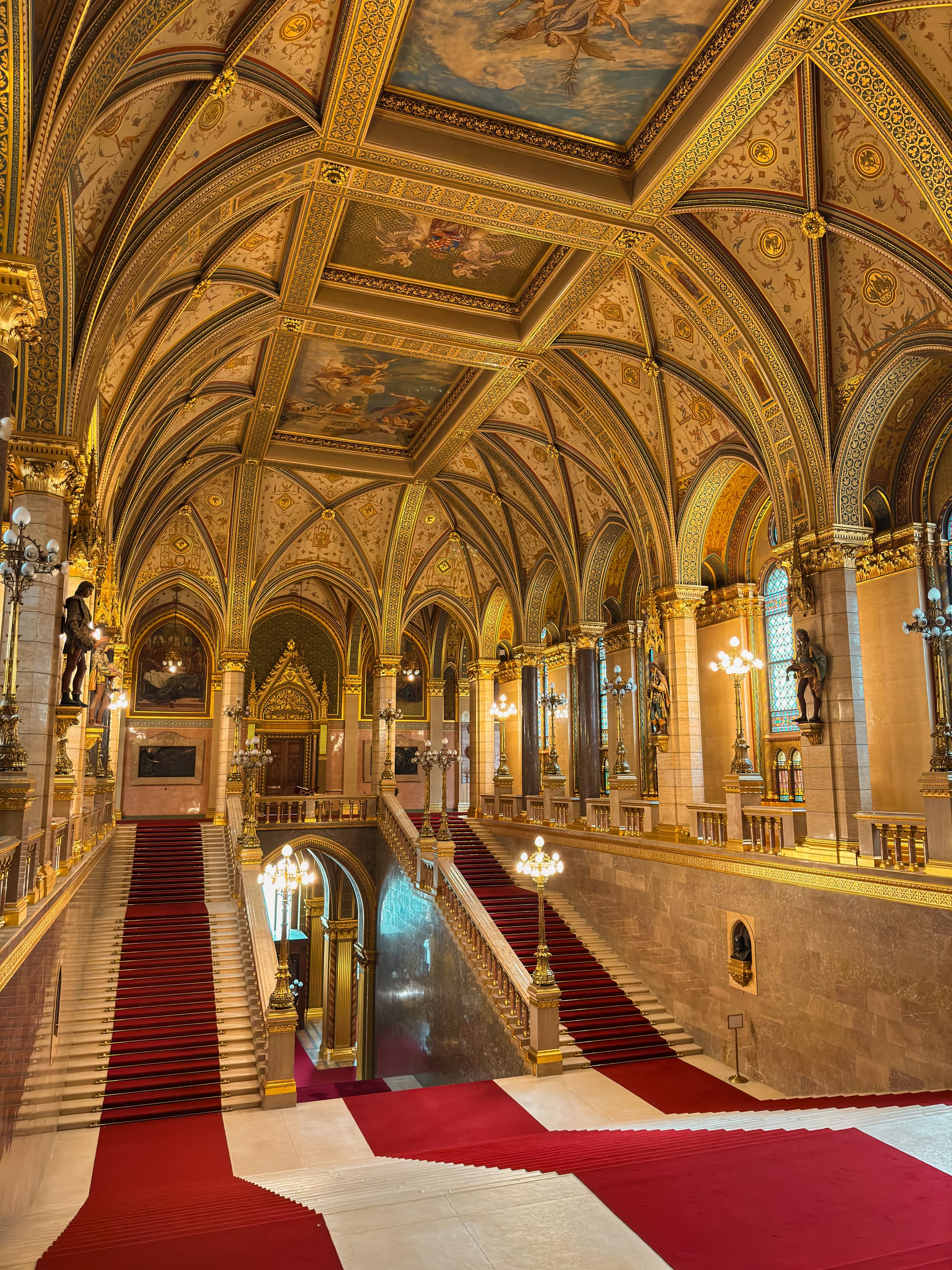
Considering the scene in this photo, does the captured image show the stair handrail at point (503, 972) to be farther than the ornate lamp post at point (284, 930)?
Yes

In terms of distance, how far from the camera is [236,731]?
22219 mm

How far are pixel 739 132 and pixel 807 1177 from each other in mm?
10411

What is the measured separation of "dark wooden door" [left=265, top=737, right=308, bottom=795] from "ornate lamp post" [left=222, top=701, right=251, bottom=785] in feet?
16.9

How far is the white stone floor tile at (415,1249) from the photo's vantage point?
3.59 m

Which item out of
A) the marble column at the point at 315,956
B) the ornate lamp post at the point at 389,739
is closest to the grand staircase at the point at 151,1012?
the ornate lamp post at the point at 389,739

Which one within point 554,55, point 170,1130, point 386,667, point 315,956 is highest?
point 554,55

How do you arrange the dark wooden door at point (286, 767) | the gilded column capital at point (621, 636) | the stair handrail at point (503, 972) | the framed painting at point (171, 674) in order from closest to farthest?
the stair handrail at point (503, 972), the gilded column capital at point (621, 636), the framed painting at point (171, 674), the dark wooden door at point (286, 767)

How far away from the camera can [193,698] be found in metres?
26.0

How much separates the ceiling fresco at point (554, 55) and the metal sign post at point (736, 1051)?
1166 centimetres

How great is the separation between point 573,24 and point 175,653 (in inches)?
827

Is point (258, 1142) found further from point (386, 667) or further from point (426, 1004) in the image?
point (386, 667)

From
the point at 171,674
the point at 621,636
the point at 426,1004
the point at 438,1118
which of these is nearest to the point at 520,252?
the point at 621,636

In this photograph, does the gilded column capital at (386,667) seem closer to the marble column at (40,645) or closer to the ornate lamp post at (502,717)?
the ornate lamp post at (502,717)

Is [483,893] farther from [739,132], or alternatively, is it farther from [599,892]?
[739,132]
